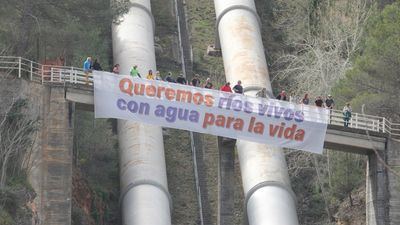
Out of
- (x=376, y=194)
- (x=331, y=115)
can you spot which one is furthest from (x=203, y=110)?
(x=376, y=194)

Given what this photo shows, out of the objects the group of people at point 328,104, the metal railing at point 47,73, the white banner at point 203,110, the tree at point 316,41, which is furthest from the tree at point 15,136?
the tree at point 316,41

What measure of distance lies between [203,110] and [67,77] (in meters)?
5.59

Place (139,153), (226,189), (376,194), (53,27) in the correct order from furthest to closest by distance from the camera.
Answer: (139,153) < (53,27) < (226,189) < (376,194)

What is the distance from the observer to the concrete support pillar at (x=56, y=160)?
58281 mm

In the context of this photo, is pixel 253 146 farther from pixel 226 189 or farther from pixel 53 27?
pixel 53 27

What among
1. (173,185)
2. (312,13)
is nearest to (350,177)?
(173,185)

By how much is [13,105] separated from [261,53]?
17130 mm

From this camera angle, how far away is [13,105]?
2307 inches

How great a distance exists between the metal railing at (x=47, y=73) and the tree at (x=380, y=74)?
10.5m

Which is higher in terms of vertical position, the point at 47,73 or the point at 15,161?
the point at 47,73

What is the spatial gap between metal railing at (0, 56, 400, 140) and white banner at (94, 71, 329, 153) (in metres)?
1.37

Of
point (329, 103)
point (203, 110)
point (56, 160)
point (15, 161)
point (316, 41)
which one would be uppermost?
point (316, 41)

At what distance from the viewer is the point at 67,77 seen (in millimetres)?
60344

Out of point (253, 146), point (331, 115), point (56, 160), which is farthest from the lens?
point (253, 146)
